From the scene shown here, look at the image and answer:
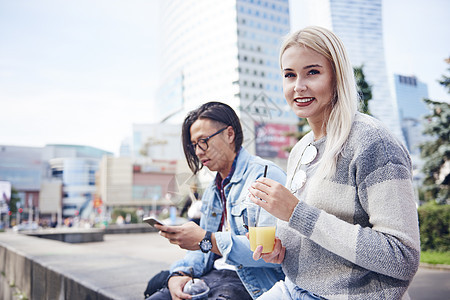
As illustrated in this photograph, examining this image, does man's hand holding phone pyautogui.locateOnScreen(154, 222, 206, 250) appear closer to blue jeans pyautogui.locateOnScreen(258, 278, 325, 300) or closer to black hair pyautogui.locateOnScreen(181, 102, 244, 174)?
blue jeans pyautogui.locateOnScreen(258, 278, 325, 300)

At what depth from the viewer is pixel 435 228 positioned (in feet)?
27.6

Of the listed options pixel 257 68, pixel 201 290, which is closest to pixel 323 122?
pixel 201 290

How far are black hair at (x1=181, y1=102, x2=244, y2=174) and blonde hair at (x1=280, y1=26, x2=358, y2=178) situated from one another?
0.91 m

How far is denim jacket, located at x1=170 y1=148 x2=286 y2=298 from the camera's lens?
1.68 metres

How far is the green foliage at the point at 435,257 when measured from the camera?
279 inches

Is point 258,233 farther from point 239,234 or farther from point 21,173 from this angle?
point 21,173

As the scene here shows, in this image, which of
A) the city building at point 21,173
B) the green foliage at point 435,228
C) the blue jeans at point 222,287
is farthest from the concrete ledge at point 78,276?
the city building at point 21,173

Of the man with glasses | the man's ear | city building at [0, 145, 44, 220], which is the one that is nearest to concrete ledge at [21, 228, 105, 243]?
the man with glasses

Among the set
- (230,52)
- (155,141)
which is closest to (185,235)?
(230,52)

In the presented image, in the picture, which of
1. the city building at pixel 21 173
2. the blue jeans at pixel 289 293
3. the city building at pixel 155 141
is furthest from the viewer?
the city building at pixel 21 173

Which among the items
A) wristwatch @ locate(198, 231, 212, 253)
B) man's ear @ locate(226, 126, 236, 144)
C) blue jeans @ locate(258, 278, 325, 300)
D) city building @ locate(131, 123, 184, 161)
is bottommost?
blue jeans @ locate(258, 278, 325, 300)

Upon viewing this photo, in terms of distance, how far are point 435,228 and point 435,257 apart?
39.3 inches

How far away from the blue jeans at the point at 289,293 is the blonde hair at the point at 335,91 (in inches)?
16.8

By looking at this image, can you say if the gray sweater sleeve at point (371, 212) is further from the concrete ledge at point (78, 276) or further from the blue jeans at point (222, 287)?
the concrete ledge at point (78, 276)
